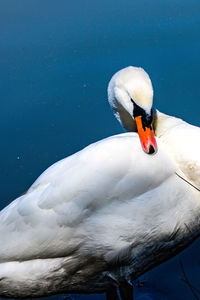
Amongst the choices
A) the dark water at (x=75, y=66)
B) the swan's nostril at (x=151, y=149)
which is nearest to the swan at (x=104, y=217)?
the swan's nostril at (x=151, y=149)

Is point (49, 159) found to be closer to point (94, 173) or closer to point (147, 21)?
point (94, 173)

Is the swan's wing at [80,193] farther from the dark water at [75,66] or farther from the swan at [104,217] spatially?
the dark water at [75,66]

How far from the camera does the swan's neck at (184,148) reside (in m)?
2.11

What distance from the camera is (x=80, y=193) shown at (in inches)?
79.0

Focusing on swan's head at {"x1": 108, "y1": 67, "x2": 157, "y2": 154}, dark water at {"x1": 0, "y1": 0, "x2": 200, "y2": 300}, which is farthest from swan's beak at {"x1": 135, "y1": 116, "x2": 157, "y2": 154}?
dark water at {"x1": 0, "y1": 0, "x2": 200, "y2": 300}

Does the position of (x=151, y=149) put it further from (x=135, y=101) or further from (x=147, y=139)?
(x=135, y=101)

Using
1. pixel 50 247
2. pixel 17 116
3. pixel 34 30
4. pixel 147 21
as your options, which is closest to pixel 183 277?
pixel 50 247

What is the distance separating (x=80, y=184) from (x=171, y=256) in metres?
0.58

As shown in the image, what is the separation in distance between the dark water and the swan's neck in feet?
3.13

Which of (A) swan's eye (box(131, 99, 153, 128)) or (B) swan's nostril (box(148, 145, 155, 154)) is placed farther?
(A) swan's eye (box(131, 99, 153, 128))

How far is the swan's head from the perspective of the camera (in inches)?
85.4

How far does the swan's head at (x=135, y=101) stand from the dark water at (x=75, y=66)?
548 mm

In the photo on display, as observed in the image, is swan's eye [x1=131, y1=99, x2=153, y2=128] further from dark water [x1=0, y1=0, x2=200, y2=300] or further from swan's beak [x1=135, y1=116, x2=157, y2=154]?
dark water [x1=0, y1=0, x2=200, y2=300]

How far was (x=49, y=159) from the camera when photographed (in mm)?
3145
